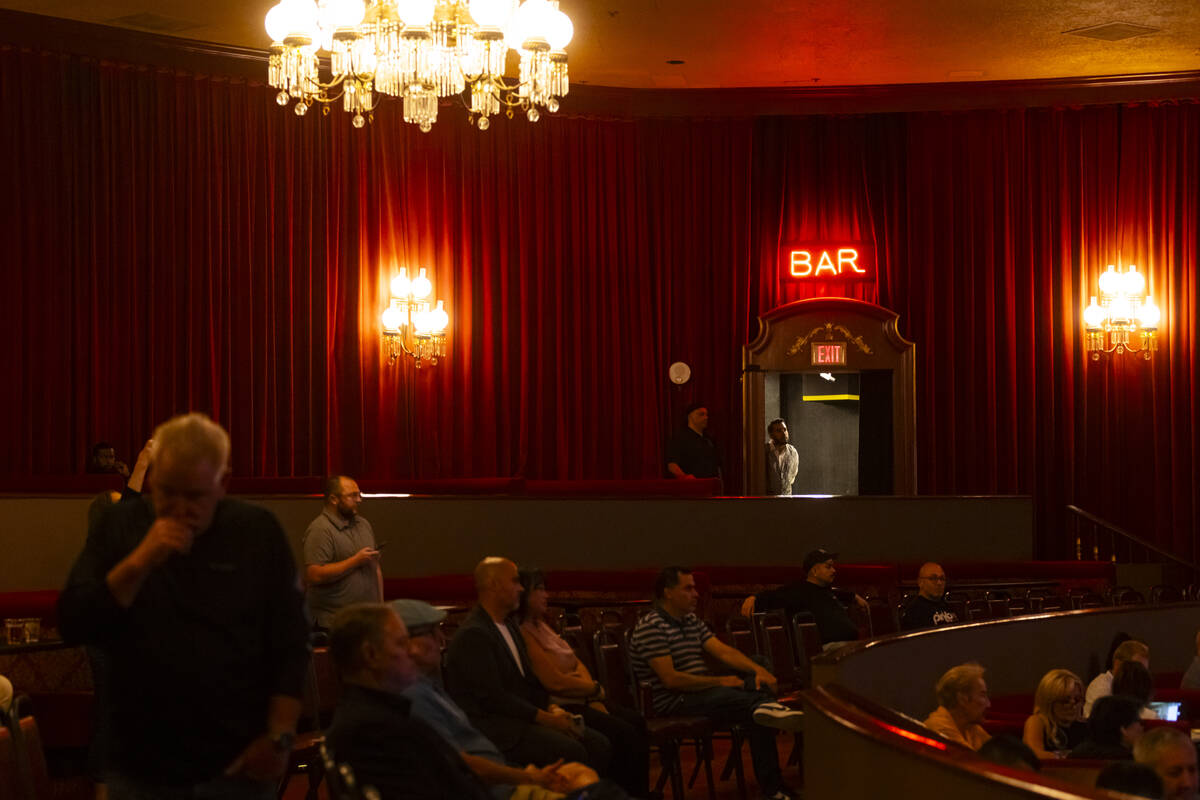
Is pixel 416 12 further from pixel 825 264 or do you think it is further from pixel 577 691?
pixel 825 264

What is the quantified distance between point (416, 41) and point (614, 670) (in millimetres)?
3281

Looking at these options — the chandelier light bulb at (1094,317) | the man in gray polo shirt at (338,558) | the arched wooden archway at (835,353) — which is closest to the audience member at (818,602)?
the man in gray polo shirt at (338,558)

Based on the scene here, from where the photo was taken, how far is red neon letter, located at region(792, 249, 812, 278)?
50.9 ft

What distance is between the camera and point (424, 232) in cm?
1437

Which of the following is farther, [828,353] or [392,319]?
[828,353]

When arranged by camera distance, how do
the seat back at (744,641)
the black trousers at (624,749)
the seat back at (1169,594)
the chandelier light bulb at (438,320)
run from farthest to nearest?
the chandelier light bulb at (438,320) → the seat back at (1169,594) → the seat back at (744,641) → the black trousers at (624,749)

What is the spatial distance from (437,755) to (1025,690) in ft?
16.5

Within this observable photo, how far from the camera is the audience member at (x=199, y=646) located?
9.40ft

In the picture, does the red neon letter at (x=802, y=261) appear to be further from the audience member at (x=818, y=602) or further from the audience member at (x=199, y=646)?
the audience member at (x=199, y=646)

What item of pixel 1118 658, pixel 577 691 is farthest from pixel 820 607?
pixel 577 691

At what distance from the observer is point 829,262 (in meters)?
15.5

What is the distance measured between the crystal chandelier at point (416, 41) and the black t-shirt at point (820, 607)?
3.00 meters

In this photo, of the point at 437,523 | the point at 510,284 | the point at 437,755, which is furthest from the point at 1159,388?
the point at 437,755

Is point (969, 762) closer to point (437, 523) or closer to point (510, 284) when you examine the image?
point (437, 523)
